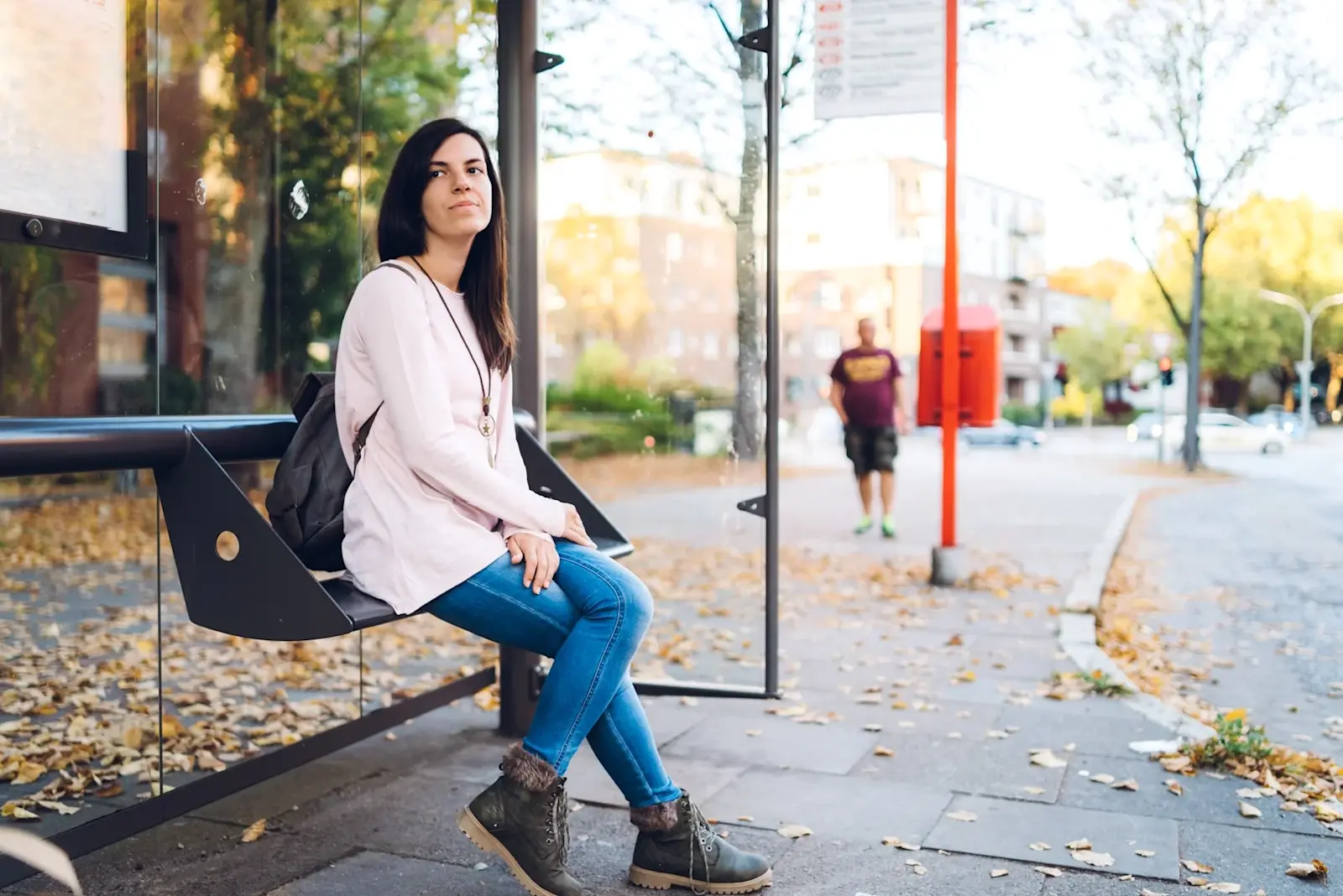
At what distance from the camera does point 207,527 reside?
279cm

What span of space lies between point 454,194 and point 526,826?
152 cm

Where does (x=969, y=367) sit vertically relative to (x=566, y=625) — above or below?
above

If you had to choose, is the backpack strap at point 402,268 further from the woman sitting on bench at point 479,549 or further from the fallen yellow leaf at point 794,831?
the fallen yellow leaf at point 794,831

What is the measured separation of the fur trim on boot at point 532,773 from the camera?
2816mm

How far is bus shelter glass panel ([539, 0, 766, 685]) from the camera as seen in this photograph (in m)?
4.34

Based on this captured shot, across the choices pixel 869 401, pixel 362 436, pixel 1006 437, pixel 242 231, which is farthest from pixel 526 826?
pixel 1006 437

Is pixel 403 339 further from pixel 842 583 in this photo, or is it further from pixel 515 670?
pixel 842 583

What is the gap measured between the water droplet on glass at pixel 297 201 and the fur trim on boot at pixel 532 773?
7.87 ft

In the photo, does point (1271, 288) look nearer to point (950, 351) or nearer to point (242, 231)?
point (950, 351)

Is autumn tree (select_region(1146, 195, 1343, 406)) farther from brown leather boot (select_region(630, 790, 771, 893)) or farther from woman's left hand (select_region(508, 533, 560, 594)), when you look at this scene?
woman's left hand (select_region(508, 533, 560, 594))

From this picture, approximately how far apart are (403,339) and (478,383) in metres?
0.27

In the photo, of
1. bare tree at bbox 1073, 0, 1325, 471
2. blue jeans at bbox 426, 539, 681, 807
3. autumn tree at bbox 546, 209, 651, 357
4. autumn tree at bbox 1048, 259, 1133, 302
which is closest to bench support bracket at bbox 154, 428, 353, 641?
blue jeans at bbox 426, 539, 681, 807

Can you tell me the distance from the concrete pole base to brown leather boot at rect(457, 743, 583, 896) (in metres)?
5.85

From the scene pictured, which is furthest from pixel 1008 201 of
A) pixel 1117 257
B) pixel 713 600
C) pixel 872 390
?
pixel 713 600
